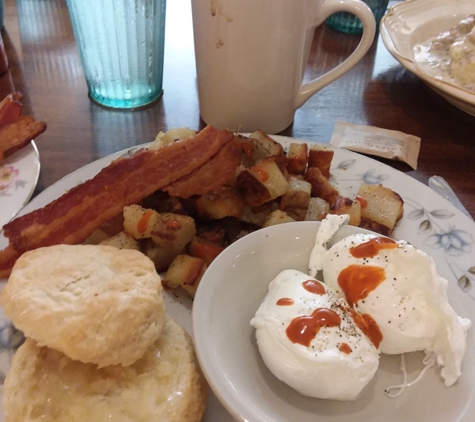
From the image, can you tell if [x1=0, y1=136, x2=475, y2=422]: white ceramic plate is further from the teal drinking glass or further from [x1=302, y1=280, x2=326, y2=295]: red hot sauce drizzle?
the teal drinking glass

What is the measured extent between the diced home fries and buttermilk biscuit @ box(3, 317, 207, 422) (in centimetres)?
24

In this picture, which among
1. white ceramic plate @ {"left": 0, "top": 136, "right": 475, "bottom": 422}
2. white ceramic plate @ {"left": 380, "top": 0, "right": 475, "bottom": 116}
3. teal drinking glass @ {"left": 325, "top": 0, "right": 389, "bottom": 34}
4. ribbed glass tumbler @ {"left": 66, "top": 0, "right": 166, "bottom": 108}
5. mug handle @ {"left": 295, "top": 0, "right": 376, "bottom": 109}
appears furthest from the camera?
teal drinking glass @ {"left": 325, "top": 0, "right": 389, "bottom": 34}

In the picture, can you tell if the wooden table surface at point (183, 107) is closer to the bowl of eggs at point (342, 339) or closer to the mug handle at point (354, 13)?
the mug handle at point (354, 13)

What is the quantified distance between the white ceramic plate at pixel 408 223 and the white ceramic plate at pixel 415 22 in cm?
51

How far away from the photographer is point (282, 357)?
761 millimetres

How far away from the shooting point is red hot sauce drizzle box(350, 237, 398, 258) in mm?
883

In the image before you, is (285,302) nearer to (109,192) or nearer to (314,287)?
(314,287)

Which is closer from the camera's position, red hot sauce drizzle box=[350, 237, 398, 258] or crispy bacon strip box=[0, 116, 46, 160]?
red hot sauce drizzle box=[350, 237, 398, 258]

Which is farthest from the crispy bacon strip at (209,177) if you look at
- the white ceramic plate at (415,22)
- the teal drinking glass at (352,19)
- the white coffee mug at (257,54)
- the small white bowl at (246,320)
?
the teal drinking glass at (352,19)

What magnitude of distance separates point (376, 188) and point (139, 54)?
92cm

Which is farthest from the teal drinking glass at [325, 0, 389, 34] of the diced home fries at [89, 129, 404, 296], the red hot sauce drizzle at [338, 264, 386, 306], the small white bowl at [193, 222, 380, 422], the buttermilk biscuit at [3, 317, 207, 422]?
the buttermilk biscuit at [3, 317, 207, 422]

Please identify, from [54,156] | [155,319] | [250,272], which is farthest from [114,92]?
[155,319]

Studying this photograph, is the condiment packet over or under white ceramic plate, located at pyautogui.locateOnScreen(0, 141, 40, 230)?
under

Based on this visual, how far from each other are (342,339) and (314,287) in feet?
0.39
